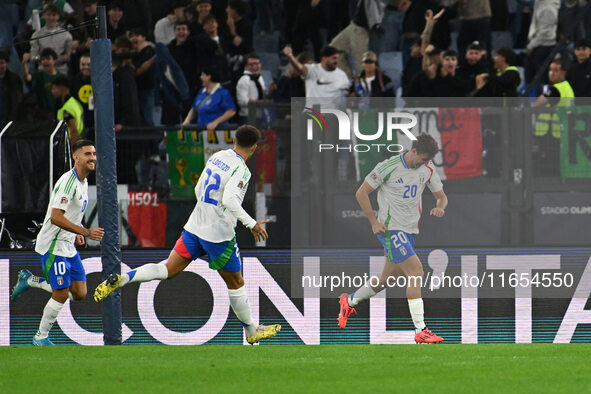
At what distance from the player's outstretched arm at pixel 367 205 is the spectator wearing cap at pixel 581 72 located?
3.78m

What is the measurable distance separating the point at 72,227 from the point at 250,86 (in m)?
5.03

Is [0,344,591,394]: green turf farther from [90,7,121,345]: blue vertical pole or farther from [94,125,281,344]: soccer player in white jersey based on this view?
[90,7,121,345]: blue vertical pole

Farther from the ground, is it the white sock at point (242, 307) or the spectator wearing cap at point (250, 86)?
the spectator wearing cap at point (250, 86)

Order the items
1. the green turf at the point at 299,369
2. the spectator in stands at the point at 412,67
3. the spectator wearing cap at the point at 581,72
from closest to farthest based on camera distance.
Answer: the green turf at the point at 299,369 → the spectator wearing cap at the point at 581,72 → the spectator in stands at the point at 412,67

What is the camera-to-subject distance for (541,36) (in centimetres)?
1703

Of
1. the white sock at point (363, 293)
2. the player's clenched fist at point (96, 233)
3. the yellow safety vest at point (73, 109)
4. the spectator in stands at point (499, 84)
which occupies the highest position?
the spectator in stands at point (499, 84)

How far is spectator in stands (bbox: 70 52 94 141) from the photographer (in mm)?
15578

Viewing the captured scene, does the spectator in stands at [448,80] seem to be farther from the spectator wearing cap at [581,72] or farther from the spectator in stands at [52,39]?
the spectator in stands at [52,39]

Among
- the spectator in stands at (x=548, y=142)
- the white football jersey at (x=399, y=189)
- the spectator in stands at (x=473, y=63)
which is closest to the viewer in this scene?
the white football jersey at (x=399, y=189)

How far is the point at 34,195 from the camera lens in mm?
13430

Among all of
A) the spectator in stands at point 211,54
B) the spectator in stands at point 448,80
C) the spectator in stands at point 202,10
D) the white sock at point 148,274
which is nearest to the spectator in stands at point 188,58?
the spectator in stands at point 211,54

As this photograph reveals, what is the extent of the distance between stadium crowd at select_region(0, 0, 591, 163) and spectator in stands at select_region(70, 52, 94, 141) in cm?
2

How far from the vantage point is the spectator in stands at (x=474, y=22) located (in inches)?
685

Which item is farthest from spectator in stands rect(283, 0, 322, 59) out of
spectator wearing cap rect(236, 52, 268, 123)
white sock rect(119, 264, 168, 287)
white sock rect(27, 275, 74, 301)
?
white sock rect(119, 264, 168, 287)
